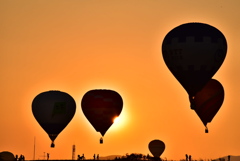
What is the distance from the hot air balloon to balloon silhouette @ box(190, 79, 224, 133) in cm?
1655

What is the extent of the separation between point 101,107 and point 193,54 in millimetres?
29589

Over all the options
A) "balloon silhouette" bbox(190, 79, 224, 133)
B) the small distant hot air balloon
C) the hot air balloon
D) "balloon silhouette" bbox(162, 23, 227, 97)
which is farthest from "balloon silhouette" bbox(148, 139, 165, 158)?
"balloon silhouette" bbox(162, 23, 227, 97)

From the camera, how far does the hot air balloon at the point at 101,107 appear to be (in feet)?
413

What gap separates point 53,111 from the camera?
125062 millimetres

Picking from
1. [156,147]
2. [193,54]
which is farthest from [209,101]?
[156,147]

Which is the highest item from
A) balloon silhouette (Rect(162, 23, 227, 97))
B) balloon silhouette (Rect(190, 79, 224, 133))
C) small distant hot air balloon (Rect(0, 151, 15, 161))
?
balloon silhouette (Rect(162, 23, 227, 97))

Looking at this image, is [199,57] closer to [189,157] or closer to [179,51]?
[179,51]

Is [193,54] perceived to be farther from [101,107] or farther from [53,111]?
[53,111]

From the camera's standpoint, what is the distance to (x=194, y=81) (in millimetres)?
100750

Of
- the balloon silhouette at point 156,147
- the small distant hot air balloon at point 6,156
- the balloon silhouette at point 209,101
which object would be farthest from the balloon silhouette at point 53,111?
the balloon silhouette at point 156,147

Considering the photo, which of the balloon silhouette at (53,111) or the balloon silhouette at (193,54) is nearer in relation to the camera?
the balloon silhouette at (193,54)

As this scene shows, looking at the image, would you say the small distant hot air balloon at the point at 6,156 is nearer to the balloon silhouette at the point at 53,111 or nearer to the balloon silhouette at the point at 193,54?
the balloon silhouette at the point at 53,111

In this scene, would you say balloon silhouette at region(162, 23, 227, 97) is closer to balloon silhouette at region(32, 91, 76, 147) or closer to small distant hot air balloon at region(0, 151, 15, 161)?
small distant hot air balloon at region(0, 151, 15, 161)

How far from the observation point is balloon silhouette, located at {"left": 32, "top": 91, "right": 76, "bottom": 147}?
124 m
